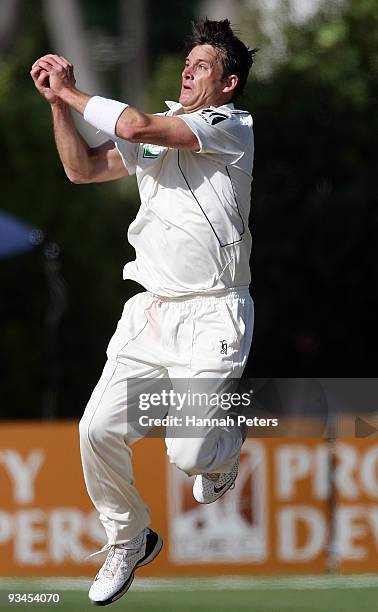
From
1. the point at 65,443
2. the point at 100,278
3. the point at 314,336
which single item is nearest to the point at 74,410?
the point at 100,278

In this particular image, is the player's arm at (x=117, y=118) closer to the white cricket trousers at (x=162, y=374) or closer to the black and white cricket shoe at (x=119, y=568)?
the white cricket trousers at (x=162, y=374)

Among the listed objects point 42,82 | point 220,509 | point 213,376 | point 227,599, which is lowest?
point 227,599

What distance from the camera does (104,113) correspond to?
6.14 metres

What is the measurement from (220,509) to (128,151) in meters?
5.35

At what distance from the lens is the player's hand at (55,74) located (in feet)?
20.1

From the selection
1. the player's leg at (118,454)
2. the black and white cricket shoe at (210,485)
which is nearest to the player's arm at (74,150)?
the player's leg at (118,454)

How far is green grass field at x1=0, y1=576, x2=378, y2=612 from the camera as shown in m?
9.21

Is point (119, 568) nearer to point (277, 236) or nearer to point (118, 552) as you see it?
point (118, 552)

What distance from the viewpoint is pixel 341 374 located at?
14.6 m

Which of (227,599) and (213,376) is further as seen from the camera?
(227,599)

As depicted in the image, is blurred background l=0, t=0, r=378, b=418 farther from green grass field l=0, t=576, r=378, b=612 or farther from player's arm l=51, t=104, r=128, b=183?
player's arm l=51, t=104, r=128, b=183

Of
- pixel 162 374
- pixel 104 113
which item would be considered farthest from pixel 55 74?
pixel 162 374

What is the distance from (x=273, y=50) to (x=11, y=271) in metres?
3.90

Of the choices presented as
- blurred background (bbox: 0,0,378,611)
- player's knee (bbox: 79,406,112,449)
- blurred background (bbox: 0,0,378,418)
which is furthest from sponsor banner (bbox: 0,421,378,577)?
player's knee (bbox: 79,406,112,449)
